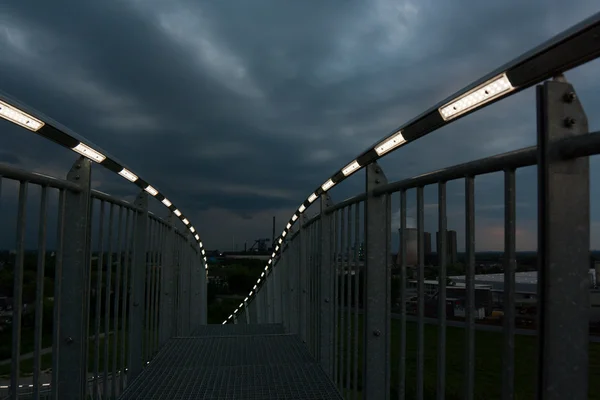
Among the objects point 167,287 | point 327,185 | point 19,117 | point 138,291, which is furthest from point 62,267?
point 167,287

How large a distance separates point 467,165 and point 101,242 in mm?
2147

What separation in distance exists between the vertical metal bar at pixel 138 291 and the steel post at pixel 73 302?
1.31 meters

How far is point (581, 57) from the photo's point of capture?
1.06 meters

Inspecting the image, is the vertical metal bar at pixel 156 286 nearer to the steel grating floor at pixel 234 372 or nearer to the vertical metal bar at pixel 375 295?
the steel grating floor at pixel 234 372

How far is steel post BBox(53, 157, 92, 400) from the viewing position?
2.36 meters

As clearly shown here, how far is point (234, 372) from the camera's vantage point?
396 centimetres

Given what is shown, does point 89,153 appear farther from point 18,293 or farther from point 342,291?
point 342,291

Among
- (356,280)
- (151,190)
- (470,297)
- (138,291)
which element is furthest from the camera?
(151,190)

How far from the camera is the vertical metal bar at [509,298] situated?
1317 mm

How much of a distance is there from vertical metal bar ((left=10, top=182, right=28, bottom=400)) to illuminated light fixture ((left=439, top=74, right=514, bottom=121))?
177 centimetres

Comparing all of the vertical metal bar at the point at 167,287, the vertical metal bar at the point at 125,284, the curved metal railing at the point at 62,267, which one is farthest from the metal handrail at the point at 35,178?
the vertical metal bar at the point at 167,287

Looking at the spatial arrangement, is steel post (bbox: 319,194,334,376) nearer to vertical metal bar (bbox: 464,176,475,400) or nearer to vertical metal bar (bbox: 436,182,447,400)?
vertical metal bar (bbox: 436,182,447,400)

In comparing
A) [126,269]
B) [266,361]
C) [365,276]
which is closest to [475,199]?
[365,276]

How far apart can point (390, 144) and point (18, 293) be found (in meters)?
1.85
